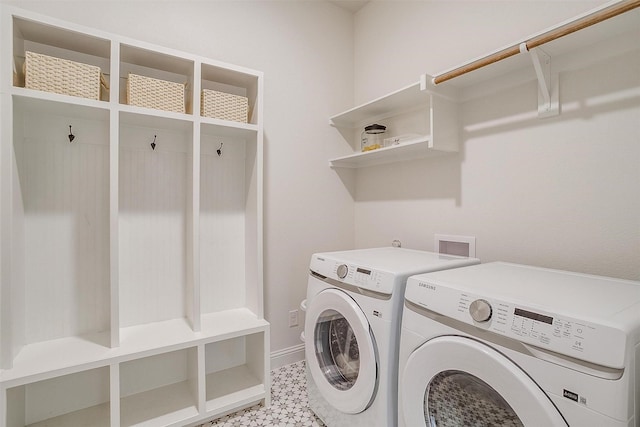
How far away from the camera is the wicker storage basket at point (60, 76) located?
1287mm

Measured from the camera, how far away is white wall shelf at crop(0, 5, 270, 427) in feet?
4.32

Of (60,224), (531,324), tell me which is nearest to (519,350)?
(531,324)

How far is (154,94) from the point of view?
153 cm

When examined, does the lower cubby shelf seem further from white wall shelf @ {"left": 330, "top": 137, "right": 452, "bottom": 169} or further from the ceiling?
the ceiling

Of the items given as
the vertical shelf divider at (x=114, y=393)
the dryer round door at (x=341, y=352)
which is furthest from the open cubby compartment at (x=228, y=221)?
the vertical shelf divider at (x=114, y=393)

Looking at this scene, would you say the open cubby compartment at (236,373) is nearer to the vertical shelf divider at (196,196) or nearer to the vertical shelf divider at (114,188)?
the vertical shelf divider at (196,196)

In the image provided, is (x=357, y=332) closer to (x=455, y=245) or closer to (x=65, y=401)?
(x=455, y=245)

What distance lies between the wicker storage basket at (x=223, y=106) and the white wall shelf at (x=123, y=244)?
7cm

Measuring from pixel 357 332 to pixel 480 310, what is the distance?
0.55 m

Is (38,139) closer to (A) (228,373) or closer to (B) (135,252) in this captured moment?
(B) (135,252)

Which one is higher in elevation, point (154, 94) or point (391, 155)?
point (154, 94)

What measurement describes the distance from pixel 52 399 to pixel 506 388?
1.99 meters

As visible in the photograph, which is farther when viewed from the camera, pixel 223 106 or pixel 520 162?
pixel 223 106

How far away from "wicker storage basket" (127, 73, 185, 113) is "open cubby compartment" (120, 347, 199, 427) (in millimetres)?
1286
